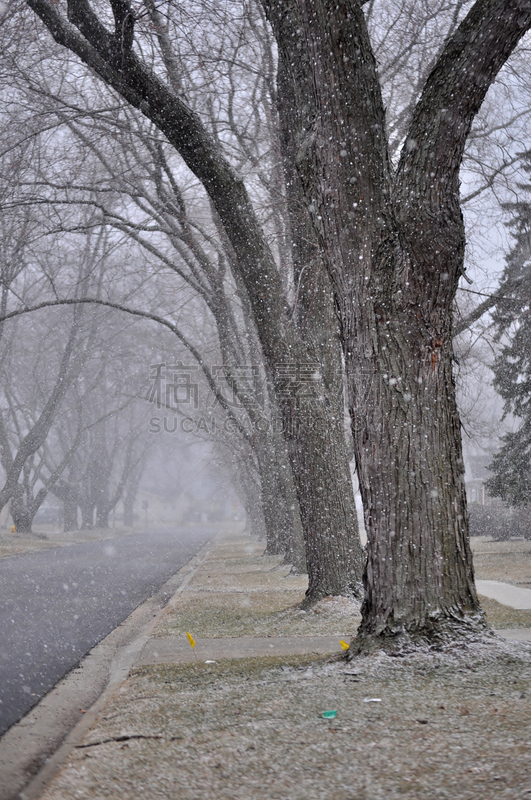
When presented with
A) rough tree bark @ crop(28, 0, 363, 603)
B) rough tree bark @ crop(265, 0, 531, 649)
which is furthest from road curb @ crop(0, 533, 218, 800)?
rough tree bark @ crop(28, 0, 363, 603)

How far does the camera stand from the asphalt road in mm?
6754

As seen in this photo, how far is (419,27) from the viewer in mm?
12312

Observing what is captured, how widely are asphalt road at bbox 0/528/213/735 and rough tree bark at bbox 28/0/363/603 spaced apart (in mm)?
3002

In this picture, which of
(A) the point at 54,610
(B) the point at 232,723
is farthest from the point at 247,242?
(A) the point at 54,610

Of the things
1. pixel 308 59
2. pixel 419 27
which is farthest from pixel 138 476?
pixel 308 59

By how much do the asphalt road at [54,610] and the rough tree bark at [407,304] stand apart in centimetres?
304

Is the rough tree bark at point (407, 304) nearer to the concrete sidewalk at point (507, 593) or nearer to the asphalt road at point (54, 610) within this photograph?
the asphalt road at point (54, 610)

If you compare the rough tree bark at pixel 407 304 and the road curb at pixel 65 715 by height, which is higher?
the rough tree bark at pixel 407 304

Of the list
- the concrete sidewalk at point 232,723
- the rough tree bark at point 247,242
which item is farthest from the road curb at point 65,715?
the rough tree bark at point 247,242

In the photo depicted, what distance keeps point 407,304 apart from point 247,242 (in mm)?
3341

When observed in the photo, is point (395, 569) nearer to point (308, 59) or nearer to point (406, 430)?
point (406, 430)

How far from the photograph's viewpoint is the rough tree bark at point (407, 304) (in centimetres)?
528

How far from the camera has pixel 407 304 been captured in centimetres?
535

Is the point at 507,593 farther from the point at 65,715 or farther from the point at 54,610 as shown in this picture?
the point at 65,715
